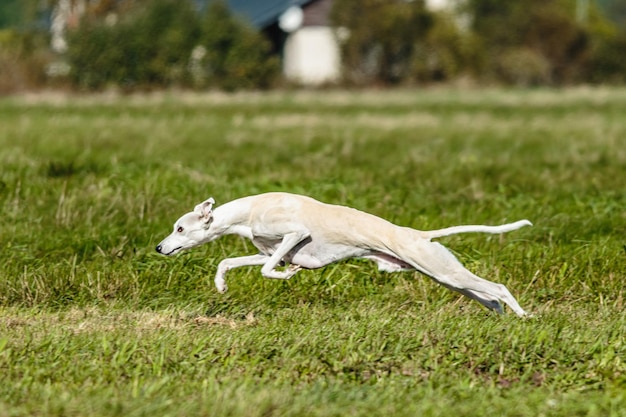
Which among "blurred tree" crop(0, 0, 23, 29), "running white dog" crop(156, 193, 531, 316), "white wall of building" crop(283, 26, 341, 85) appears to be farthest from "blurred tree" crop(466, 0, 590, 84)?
"running white dog" crop(156, 193, 531, 316)

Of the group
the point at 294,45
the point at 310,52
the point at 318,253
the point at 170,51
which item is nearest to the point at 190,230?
the point at 318,253

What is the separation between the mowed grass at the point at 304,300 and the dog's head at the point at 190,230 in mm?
476

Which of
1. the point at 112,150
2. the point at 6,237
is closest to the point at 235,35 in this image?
the point at 112,150

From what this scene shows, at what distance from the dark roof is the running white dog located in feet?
121

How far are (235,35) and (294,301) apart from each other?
32.9 m

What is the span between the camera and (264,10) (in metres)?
45.2

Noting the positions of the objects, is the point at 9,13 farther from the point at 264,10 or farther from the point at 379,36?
the point at 379,36

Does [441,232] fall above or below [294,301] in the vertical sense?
above

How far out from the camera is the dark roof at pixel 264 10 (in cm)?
4466

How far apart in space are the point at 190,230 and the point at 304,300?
3.98 feet

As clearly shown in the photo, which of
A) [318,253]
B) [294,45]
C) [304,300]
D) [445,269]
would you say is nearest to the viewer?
[445,269]

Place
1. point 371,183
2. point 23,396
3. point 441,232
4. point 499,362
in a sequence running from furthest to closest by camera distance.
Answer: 1. point 371,183
2. point 441,232
3. point 499,362
4. point 23,396

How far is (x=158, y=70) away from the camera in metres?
38.7

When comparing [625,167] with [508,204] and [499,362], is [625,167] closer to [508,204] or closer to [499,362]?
[508,204]
